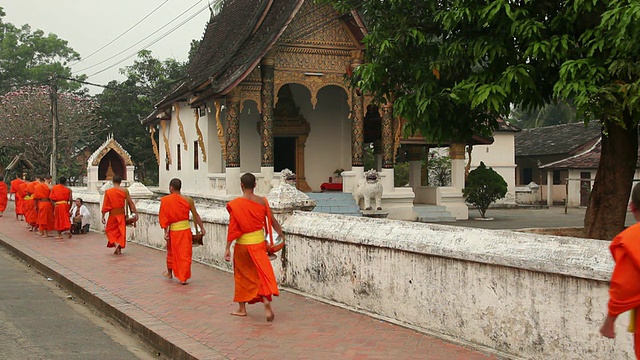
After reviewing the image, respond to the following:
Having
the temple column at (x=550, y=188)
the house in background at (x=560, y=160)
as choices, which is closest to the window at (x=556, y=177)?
the house in background at (x=560, y=160)

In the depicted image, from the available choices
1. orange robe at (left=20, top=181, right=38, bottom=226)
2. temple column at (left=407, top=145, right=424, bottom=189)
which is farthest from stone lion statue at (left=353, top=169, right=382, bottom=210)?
orange robe at (left=20, top=181, right=38, bottom=226)

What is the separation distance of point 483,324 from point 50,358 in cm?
392

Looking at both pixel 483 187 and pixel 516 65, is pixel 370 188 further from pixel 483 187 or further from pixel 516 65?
pixel 516 65

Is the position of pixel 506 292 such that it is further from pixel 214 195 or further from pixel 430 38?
pixel 214 195

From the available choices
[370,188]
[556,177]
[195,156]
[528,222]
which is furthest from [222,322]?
[556,177]

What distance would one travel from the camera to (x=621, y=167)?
29.4 feet

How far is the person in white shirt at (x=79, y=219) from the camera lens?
1873 cm

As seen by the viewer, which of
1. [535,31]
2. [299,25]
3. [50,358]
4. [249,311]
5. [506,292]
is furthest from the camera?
[299,25]

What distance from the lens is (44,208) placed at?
714 inches

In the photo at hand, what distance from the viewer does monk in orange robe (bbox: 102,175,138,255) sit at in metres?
13.9

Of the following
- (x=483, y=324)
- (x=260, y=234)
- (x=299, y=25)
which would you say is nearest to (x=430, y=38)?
(x=260, y=234)

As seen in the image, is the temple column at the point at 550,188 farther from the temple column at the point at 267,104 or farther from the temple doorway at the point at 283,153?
the temple column at the point at 267,104

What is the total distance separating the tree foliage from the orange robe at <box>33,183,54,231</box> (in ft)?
96.5

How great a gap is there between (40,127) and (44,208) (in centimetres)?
3121
